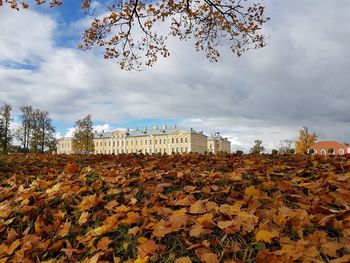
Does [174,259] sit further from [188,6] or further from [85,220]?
[188,6]

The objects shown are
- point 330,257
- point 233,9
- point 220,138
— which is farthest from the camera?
point 220,138

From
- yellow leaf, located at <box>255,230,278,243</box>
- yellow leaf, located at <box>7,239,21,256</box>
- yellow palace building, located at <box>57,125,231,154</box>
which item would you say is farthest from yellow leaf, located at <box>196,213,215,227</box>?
yellow palace building, located at <box>57,125,231,154</box>

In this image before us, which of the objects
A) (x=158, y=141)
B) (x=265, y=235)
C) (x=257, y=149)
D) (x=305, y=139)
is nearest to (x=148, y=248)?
(x=265, y=235)

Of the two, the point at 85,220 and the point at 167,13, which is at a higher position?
the point at 167,13

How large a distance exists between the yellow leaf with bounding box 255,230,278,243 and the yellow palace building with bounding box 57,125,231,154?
101362 millimetres

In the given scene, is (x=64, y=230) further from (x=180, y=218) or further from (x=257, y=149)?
(x=257, y=149)

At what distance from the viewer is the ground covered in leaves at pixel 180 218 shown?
2355mm

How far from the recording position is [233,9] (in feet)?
26.4

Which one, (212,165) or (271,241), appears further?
(212,165)

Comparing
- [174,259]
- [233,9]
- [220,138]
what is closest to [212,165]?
[174,259]

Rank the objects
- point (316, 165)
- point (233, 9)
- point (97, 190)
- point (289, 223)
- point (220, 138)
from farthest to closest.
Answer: point (220, 138)
point (233, 9)
point (316, 165)
point (97, 190)
point (289, 223)

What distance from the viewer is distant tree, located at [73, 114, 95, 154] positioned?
53.0m

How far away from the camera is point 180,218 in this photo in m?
2.61

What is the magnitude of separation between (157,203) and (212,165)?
5.24ft
